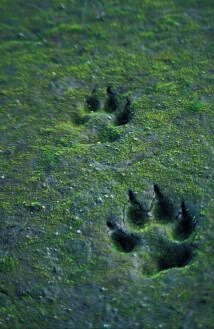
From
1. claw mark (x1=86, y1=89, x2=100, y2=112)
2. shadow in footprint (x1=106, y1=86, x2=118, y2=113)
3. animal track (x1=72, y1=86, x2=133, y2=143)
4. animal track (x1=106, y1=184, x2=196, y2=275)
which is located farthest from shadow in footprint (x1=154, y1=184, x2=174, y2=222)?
claw mark (x1=86, y1=89, x2=100, y2=112)

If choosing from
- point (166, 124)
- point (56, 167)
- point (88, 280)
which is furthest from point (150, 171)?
point (88, 280)

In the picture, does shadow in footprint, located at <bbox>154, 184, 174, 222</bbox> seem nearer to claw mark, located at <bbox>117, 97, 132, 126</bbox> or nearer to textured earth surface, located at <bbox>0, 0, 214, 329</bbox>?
textured earth surface, located at <bbox>0, 0, 214, 329</bbox>

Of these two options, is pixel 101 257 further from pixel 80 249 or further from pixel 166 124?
pixel 166 124

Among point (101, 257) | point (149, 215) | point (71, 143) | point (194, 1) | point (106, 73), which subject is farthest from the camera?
point (194, 1)

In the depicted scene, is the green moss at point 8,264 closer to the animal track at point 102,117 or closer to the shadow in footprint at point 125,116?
the animal track at point 102,117

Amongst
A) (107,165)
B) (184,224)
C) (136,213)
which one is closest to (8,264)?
(136,213)

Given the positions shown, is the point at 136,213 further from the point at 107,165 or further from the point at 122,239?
the point at 107,165

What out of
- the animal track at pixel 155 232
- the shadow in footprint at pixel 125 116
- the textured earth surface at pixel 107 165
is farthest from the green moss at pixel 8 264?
the shadow in footprint at pixel 125 116

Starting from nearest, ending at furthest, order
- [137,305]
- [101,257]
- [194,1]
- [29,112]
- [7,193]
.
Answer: [137,305], [101,257], [7,193], [29,112], [194,1]
